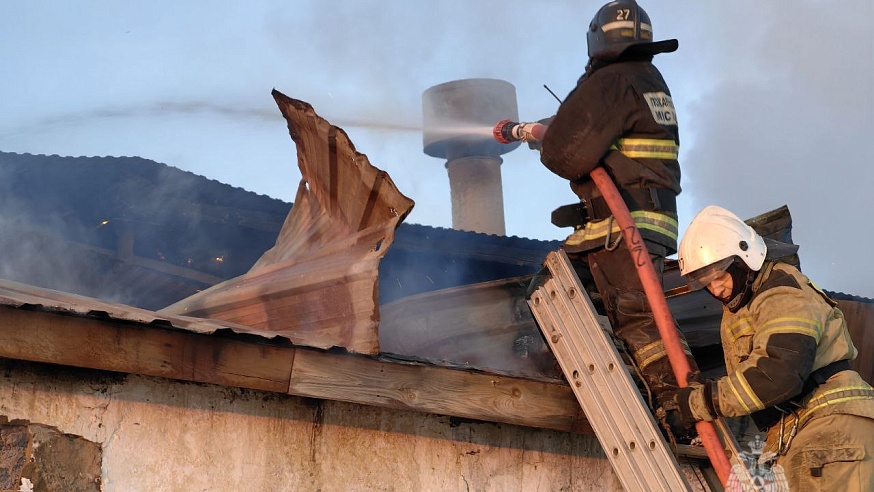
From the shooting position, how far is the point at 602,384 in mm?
4441

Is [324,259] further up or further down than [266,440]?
further up

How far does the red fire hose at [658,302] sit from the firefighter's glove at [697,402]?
53 mm

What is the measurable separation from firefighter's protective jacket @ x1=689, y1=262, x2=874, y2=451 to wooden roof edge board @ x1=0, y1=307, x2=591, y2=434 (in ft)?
3.08

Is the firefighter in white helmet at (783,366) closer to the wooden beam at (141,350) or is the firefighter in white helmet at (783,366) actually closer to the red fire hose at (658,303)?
the red fire hose at (658,303)

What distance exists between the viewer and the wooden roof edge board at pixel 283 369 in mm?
3816

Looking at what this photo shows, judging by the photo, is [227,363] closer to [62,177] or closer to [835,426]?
[835,426]

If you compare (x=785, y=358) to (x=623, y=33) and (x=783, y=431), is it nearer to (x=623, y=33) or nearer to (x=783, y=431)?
(x=783, y=431)

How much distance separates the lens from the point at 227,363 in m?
4.07

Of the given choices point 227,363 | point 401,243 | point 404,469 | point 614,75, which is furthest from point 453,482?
point 401,243

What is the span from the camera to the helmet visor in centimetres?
415

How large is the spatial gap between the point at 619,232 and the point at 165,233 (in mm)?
4052

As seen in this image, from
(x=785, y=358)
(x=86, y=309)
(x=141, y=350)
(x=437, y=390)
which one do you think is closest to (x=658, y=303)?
(x=785, y=358)

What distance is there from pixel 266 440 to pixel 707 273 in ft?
6.72

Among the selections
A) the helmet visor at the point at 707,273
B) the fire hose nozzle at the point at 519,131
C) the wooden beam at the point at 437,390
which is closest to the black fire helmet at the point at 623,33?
the fire hose nozzle at the point at 519,131
